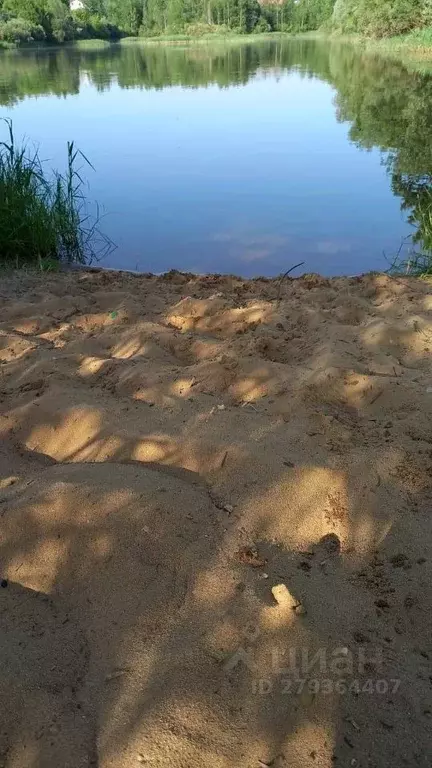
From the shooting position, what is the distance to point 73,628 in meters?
1.63

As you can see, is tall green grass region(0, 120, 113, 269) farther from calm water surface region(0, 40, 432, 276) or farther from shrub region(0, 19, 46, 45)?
shrub region(0, 19, 46, 45)

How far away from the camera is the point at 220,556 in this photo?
1.80 metres

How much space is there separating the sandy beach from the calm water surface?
3.59 metres

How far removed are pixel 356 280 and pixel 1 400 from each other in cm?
319

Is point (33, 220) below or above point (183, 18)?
below

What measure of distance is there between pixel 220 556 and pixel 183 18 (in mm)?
79605

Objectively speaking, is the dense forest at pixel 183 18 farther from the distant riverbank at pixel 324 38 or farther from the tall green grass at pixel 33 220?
the tall green grass at pixel 33 220

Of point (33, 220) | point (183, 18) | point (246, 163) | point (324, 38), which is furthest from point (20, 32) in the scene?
point (33, 220)

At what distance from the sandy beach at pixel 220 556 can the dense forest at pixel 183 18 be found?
3800 cm

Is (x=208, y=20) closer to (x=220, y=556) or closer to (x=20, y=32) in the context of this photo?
(x=20, y=32)

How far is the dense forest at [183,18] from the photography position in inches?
1517

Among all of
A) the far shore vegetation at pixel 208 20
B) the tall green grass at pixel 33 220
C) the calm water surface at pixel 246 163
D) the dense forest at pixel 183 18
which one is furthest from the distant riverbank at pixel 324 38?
the tall green grass at pixel 33 220

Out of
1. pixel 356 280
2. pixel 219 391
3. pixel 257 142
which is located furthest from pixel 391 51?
pixel 219 391

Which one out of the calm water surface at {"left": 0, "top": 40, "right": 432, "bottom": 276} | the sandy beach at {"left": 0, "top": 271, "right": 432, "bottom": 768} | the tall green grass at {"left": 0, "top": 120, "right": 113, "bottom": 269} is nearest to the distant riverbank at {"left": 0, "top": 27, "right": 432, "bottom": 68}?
the calm water surface at {"left": 0, "top": 40, "right": 432, "bottom": 276}
